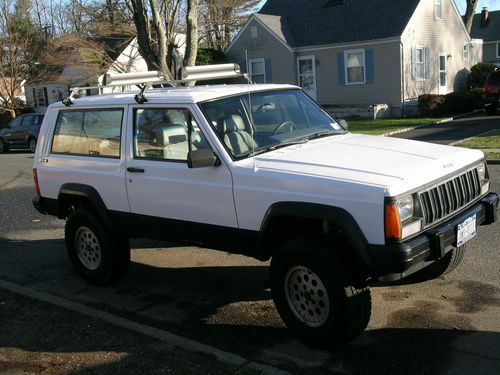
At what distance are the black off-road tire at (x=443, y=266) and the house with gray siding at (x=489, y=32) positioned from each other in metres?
40.2

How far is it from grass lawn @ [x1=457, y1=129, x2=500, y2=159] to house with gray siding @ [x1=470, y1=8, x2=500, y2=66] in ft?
93.2

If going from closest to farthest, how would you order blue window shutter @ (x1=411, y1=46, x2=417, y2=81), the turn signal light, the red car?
1. the turn signal light
2. the red car
3. blue window shutter @ (x1=411, y1=46, x2=417, y2=81)

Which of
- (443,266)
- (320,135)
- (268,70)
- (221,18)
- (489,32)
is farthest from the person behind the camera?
(489,32)

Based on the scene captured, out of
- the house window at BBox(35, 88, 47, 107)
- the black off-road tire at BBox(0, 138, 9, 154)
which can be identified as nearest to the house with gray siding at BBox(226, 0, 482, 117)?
the black off-road tire at BBox(0, 138, 9, 154)

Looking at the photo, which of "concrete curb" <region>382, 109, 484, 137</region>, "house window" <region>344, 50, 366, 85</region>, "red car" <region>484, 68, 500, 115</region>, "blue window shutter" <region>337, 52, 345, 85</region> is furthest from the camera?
"blue window shutter" <region>337, 52, 345, 85</region>

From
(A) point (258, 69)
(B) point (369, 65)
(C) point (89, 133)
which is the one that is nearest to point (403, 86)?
(B) point (369, 65)

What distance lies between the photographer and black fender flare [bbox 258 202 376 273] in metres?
3.69

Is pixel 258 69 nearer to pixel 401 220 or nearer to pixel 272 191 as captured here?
pixel 272 191

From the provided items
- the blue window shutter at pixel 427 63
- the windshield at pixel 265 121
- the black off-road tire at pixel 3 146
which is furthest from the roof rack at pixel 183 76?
the blue window shutter at pixel 427 63

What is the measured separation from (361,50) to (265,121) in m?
22.1

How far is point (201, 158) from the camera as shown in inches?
168

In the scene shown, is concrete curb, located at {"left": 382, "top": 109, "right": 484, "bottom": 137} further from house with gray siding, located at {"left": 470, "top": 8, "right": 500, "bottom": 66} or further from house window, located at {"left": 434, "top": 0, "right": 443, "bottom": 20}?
house with gray siding, located at {"left": 470, "top": 8, "right": 500, "bottom": 66}

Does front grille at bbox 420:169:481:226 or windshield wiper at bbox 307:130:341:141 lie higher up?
windshield wiper at bbox 307:130:341:141

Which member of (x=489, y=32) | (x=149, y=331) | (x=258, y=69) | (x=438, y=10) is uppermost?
(x=489, y=32)
